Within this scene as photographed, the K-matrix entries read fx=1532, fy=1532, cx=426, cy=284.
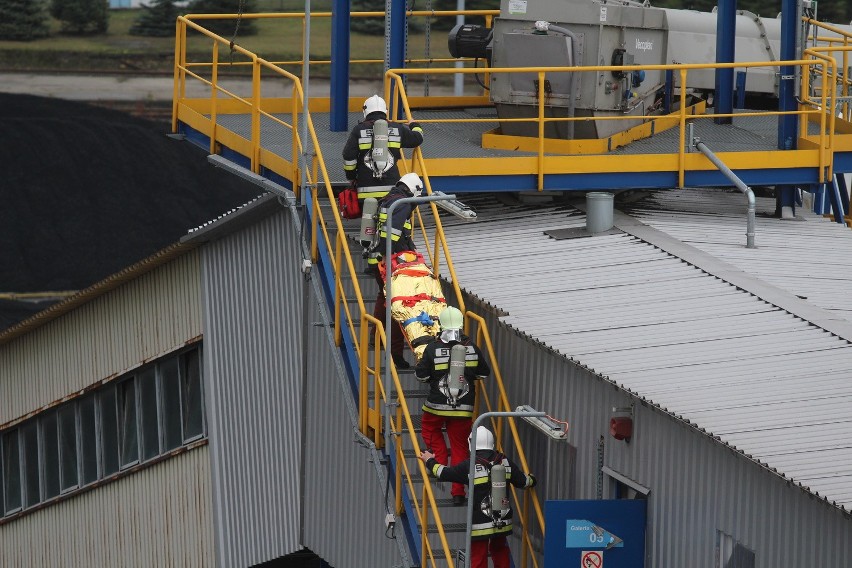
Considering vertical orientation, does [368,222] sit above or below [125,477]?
above

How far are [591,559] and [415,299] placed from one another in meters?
3.18

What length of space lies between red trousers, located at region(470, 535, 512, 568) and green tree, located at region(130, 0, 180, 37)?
5514 centimetres

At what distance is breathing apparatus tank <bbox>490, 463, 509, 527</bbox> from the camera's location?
12.7 meters

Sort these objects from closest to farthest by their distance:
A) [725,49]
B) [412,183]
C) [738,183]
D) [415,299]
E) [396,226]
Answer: [415,299]
[396,226]
[412,183]
[738,183]
[725,49]

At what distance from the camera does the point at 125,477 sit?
76.9ft

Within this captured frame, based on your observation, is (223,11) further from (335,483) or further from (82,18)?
(335,483)

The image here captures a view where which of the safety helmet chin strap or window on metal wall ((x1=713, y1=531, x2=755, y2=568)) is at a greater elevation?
the safety helmet chin strap

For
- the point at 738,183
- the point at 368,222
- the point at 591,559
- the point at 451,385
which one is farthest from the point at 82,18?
the point at 591,559

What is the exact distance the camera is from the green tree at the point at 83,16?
2606 inches

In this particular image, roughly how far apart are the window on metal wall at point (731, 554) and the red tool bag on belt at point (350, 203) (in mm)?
5882

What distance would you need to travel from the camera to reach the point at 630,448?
1270 centimetres

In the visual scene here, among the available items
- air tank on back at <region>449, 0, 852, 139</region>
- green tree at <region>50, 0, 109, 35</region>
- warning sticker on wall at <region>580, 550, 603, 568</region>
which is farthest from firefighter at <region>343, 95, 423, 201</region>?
green tree at <region>50, 0, 109, 35</region>

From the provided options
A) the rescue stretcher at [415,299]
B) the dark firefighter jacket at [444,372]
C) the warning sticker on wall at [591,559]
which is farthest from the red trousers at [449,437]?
the warning sticker on wall at [591,559]

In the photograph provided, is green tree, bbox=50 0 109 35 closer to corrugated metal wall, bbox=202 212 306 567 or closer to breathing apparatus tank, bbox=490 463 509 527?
corrugated metal wall, bbox=202 212 306 567
